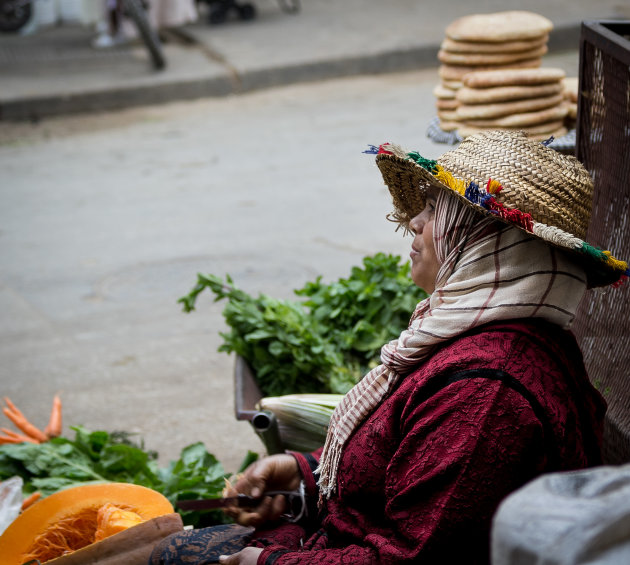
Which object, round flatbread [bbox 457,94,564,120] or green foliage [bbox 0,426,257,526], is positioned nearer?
green foliage [bbox 0,426,257,526]

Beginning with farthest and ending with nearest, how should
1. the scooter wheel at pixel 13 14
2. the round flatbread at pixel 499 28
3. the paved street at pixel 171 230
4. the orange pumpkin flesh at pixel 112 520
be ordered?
the scooter wheel at pixel 13 14 < the paved street at pixel 171 230 < the round flatbread at pixel 499 28 < the orange pumpkin flesh at pixel 112 520

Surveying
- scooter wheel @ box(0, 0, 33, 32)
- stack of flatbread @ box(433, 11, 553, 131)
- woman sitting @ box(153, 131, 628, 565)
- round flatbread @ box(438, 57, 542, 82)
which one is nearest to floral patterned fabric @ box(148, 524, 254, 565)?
woman sitting @ box(153, 131, 628, 565)

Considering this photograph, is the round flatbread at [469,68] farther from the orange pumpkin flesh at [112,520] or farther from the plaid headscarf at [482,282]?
the orange pumpkin flesh at [112,520]

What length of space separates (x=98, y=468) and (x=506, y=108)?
202 cm

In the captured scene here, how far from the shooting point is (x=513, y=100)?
3.33 meters

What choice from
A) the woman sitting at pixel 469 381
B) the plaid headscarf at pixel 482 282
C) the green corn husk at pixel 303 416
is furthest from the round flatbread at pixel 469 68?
the plaid headscarf at pixel 482 282

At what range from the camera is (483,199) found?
160cm

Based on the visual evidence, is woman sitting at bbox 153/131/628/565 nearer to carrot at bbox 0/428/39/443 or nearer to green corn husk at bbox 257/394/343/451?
green corn husk at bbox 257/394/343/451

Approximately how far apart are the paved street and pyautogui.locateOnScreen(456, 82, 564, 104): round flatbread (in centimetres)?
165

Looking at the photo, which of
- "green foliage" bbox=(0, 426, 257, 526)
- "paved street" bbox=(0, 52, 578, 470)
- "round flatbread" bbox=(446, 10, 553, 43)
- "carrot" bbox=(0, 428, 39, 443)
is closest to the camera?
"green foliage" bbox=(0, 426, 257, 526)

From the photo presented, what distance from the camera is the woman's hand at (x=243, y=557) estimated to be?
1.80 m

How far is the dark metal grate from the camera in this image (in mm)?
2266

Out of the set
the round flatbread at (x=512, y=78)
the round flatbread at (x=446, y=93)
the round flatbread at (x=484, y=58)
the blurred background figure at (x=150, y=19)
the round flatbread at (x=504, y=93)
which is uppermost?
the round flatbread at (x=484, y=58)

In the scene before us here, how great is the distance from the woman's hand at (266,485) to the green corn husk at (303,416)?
336 mm
